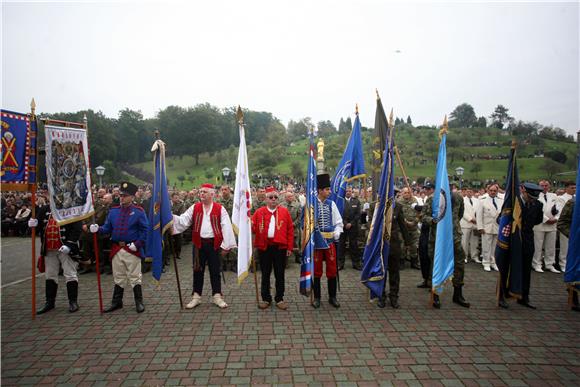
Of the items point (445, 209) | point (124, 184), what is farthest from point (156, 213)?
point (445, 209)

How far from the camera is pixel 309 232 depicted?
21.5ft

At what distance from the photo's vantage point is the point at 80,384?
158 inches

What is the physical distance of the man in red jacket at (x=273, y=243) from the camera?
654cm

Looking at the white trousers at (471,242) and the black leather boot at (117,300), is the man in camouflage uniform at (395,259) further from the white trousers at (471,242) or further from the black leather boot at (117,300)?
the black leather boot at (117,300)

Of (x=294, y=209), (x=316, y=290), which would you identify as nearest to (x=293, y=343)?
(x=316, y=290)

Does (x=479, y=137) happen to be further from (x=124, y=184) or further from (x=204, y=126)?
(x=124, y=184)

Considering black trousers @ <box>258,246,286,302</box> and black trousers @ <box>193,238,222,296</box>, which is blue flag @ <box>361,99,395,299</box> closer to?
black trousers @ <box>258,246,286,302</box>

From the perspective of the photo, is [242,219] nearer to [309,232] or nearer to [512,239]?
[309,232]

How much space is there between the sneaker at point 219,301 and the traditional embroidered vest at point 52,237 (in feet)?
10.3

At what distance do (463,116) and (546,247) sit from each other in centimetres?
10857

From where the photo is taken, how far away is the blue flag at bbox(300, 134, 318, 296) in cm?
642

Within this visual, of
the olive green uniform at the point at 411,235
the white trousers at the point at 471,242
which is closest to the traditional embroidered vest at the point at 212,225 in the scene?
the olive green uniform at the point at 411,235

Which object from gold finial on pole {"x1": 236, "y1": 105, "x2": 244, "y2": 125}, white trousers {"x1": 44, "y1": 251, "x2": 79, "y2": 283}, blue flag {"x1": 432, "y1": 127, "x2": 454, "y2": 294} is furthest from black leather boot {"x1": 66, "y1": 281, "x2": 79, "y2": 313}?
blue flag {"x1": 432, "y1": 127, "x2": 454, "y2": 294}

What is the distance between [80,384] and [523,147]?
242ft
